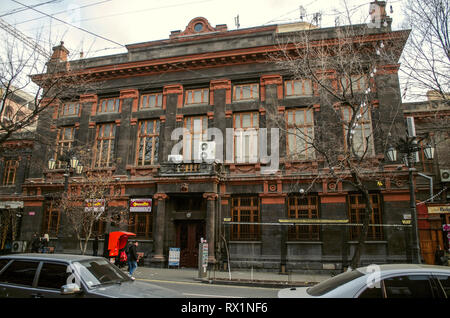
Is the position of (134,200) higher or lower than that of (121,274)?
higher

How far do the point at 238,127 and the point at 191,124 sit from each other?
3493mm

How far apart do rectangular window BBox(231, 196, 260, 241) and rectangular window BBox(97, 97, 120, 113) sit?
39.8 feet

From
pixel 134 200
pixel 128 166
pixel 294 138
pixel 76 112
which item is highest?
pixel 76 112

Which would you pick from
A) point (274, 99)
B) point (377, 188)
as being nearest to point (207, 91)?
point (274, 99)

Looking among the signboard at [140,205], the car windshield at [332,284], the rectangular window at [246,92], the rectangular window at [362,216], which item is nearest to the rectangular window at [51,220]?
the signboard at [140,205]

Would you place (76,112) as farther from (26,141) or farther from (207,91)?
(207,91)

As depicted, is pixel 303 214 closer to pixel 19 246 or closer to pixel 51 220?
pixel 51 220

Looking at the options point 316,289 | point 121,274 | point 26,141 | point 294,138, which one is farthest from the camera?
point 26,141

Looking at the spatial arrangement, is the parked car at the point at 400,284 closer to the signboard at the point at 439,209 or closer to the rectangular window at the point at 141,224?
the rectangular window at the point at 141,224

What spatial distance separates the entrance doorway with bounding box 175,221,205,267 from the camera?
2031cm

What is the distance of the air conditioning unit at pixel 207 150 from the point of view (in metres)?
21.5

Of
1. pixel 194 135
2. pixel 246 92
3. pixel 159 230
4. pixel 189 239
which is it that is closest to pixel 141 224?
pixel 159 230

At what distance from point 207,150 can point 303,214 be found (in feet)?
24.9

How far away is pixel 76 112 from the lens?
2567 cm
